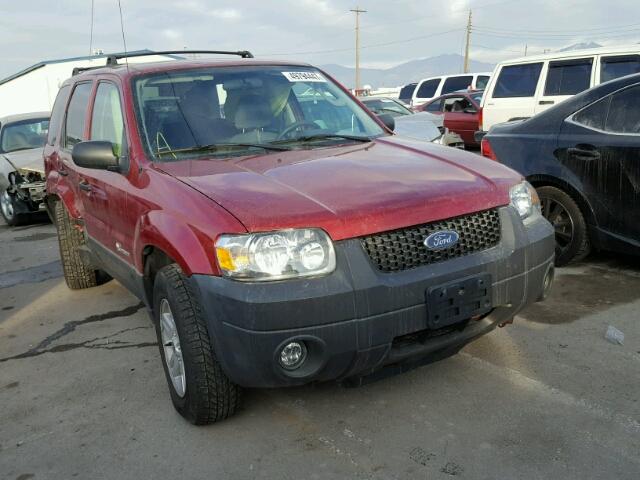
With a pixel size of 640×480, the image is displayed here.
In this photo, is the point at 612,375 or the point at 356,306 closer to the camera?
the point at 356,306

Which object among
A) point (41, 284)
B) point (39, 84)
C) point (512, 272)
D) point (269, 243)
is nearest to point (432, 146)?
point (512, 272)

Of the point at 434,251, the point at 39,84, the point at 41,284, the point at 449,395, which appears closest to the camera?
the point at 434,251

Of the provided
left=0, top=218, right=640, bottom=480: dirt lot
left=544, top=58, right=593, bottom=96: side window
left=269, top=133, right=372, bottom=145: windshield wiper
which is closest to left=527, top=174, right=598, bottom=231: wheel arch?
left=0, top=218, right=640, bottom=480: dirt lot

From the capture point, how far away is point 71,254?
5.22 m

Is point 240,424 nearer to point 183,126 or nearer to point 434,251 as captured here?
point 434,251

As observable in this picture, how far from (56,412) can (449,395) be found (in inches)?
81.3

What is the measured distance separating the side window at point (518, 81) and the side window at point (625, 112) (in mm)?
6151

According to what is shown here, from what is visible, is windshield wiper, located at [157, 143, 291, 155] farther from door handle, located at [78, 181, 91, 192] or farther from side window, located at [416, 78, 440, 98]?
side window, located at [416, 78, 440, 98]

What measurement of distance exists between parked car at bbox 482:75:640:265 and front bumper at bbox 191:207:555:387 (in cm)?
226

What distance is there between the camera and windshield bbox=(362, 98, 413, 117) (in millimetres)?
11430

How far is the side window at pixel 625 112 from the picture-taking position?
14.7 ft

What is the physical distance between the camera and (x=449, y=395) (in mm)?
3117

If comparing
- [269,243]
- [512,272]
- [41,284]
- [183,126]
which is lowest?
[41,284]

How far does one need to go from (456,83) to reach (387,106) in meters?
7.57
